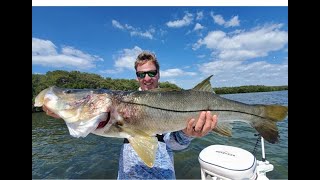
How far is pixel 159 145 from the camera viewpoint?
330cm

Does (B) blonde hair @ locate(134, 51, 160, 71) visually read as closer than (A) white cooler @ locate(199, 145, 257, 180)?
Yes

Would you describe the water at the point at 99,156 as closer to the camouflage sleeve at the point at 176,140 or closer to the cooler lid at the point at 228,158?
the cooler lid at the point at 228,158

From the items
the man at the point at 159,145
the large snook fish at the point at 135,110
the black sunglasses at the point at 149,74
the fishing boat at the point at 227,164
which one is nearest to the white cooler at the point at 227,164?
the fishing boat at the point at 227,164

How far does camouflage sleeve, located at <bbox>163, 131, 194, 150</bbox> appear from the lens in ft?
10.8

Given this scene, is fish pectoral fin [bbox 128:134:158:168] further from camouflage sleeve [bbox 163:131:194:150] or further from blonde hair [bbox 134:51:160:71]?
blonde hair [bbox 134:51:160:71]

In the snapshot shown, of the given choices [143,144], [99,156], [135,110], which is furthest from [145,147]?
[99,156]

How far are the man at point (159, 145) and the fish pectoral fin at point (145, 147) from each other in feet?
1.25

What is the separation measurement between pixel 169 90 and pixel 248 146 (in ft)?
38.3

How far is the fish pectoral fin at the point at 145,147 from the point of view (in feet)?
9.13

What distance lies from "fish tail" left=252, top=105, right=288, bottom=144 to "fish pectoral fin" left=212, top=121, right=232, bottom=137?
291 millimetres

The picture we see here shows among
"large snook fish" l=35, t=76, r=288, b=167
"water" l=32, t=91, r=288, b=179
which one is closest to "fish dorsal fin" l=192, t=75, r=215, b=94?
"large snook fish" l=35, t=76, r=288, b=167
